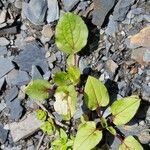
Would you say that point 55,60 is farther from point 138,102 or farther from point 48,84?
point 138,102

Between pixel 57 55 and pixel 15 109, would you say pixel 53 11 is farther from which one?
pixel 15 109

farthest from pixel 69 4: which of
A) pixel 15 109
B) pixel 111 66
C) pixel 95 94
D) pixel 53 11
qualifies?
pixel 15 109

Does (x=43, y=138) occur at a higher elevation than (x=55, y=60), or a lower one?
lower

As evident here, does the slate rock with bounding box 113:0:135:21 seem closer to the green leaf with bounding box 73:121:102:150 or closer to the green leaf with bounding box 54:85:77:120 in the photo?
the green leaf with bounding box 54:85:77:120

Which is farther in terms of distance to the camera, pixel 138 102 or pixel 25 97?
pixel 25 97

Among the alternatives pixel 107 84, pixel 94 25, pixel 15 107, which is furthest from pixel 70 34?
pixel 15 107

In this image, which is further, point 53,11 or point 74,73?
point 53,11
